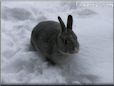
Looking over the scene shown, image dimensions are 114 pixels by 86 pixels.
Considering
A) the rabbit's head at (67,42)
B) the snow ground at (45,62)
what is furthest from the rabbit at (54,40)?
the snow ground at (45,62)

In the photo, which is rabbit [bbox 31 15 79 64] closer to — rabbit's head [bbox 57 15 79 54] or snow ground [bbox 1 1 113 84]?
rabbit's head [bbox 57 15 79 54]

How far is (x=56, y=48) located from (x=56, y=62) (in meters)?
0.18

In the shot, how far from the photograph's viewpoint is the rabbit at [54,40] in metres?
3.26

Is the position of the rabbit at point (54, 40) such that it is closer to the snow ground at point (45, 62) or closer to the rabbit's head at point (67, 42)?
the rabbit's head at point (67, 42)

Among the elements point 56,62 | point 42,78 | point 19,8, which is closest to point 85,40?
point 56,62

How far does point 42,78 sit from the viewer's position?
3.28m

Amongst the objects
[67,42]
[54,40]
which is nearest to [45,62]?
[54,40]

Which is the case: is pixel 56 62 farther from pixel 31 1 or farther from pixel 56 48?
pixel 31 1

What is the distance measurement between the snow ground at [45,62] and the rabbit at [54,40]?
111 mm

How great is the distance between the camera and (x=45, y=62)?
3531 millimetres

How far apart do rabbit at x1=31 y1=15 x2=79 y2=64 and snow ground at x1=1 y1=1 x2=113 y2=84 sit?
0.36ft

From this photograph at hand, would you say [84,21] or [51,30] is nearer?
[51,30]

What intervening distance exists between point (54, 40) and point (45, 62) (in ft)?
0.88

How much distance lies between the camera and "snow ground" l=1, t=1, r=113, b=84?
3.32 m
